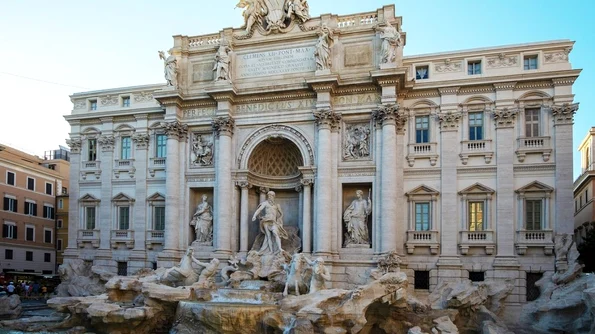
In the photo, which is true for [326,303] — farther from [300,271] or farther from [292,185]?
[292,185]

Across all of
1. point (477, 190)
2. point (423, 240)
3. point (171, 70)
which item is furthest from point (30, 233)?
point (477, 190)

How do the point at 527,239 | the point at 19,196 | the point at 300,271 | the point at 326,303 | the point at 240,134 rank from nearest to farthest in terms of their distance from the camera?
the point at 326,303 → the point at 300,271 → the point at 527,239 → the point at 240,134 → the point at 19,196

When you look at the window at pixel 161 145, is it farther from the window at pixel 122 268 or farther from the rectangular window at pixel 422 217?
the rectangular window at pixel 422 217

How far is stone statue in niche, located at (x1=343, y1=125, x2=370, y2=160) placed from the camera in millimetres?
25594

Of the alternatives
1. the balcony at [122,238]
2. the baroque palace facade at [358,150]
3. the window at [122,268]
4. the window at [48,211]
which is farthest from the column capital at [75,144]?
the window at [48,211]

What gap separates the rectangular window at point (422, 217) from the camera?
2525 centimetres

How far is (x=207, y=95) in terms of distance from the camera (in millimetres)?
27578

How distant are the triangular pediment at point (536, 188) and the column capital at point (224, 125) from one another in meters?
14.4

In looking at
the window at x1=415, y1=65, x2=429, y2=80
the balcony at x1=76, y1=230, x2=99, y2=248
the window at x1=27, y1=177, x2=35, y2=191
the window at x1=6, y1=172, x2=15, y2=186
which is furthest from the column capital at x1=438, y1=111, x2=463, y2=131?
the window at x1=27, y1=177, x2=35, y2=191

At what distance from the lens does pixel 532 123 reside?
2444 cm

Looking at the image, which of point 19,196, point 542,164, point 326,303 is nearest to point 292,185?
point 326,303

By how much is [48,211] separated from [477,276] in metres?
37.4

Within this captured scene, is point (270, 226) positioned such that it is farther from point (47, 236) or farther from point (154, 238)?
point (47, 236)

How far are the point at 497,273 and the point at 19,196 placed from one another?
3689cm
